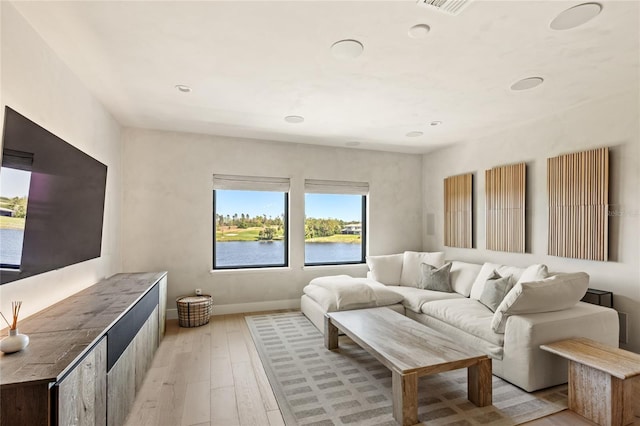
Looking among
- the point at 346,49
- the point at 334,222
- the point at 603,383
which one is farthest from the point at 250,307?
the point at 603,383

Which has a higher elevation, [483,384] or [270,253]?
[270,253]

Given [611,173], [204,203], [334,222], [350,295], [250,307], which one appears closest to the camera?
[611,173]

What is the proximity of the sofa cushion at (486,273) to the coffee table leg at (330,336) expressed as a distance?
187 cm

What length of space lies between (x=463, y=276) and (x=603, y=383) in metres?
2.19

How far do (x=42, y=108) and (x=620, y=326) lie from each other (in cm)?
540

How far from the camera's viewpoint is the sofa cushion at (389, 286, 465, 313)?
3920mm

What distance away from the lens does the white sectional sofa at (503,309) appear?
8.50 feet

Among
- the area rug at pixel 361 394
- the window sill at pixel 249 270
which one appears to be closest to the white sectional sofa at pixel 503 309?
the area rug at pixel 361 394

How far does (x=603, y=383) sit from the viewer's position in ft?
6.97

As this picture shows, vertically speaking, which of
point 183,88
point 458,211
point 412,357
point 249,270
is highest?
point 183,88

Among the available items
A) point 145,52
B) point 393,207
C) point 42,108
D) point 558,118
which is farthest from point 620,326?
point 42,108

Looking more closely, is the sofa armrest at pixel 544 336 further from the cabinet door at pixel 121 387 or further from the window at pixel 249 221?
the window at pixel 249 221

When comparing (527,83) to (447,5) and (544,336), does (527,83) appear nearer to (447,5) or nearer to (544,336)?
(447,5)

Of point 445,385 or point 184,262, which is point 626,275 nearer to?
point 445,385
